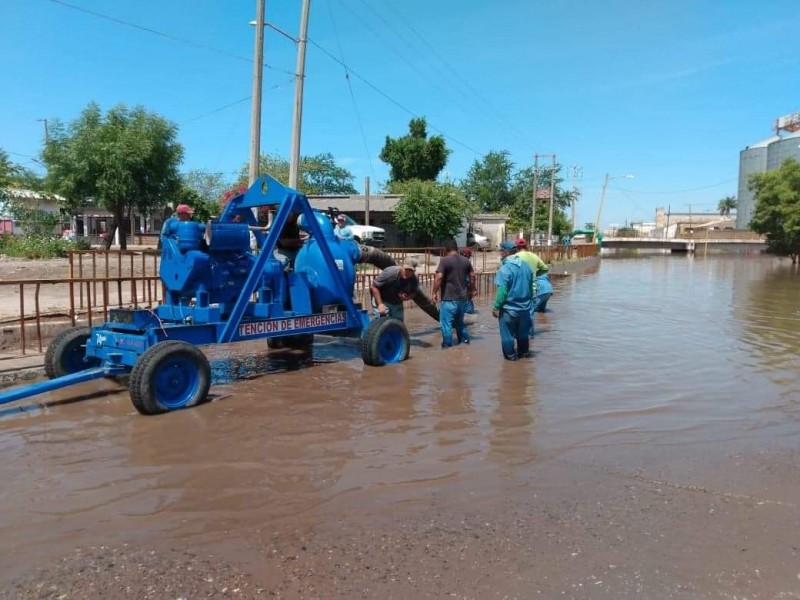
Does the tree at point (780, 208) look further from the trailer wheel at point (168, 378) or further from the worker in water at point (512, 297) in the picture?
the trailer wheel at point (168, 378)

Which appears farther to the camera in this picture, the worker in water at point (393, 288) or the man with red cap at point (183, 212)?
the worker in water at point (393, 288)

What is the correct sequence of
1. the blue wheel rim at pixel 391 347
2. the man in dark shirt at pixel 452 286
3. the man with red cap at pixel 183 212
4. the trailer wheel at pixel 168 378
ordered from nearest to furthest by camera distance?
the trailer wheel at pixel 168 378
the man with red cap at pixel 183 212
the blue wheel rim at pixel 391 347
the man in dark shirt at pixel 452 286

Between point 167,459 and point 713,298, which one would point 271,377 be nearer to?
point 167,459

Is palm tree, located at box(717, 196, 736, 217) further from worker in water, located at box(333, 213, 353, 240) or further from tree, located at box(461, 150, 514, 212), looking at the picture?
worker in water, located at box(333, 213, 353, 240)

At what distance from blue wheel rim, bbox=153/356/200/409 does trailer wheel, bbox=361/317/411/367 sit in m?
2.59

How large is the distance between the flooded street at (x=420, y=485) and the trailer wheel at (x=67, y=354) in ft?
1.14

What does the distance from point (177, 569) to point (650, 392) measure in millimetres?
5572

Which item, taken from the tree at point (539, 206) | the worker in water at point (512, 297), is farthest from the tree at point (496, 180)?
the worker in water at point (512, 297)

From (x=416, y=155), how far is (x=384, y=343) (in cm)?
4635

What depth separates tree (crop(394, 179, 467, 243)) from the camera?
124ft

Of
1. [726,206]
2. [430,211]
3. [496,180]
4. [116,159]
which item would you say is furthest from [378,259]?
[726,206]

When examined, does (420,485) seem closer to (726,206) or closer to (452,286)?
(452,286)

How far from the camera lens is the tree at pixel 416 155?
53000mm

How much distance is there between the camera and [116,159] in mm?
26188
